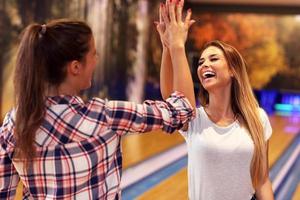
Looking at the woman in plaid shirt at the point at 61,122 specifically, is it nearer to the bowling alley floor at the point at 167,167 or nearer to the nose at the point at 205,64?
the nose at the point at 205,64

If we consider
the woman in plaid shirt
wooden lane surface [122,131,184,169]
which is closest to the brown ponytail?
the woman in plaid shirt

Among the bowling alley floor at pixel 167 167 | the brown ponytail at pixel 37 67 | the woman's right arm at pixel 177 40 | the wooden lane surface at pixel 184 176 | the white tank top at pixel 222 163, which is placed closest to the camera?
the brown ponytail at pixel 37 67

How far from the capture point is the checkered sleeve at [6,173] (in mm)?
1021

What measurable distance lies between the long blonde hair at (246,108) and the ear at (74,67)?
77 cm

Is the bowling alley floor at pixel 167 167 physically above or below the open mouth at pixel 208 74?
below

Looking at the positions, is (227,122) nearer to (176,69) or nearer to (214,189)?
(214,189)

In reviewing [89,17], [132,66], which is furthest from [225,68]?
[132,66]

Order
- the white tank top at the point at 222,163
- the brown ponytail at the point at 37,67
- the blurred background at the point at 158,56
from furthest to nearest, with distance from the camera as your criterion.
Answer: the blurred background at the point at 158,56, the white tank top at the point at 222,163, the brown ponytail at the point at 37,67

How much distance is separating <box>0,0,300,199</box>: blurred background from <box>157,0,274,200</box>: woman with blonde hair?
2179mm

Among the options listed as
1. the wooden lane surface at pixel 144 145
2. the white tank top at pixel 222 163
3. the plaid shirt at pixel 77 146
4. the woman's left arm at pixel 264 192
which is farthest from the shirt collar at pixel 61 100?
the wooden lane surface at pixel 144 145

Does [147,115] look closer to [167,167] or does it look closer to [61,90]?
[61,90]

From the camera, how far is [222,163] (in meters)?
1.55

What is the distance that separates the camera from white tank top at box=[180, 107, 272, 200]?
1.55m

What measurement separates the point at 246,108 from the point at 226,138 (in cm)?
Answer: 16
